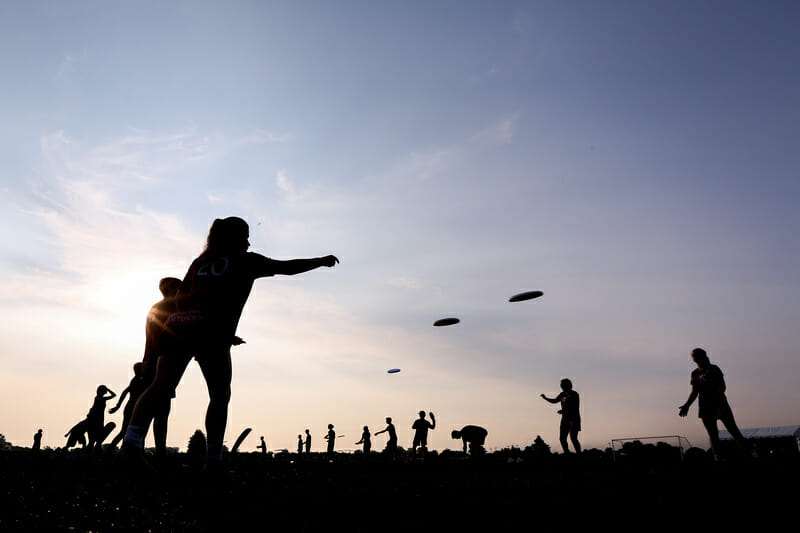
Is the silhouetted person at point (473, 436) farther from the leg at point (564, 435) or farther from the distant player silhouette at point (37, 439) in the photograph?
the distant player silhouette at point (37, 439)

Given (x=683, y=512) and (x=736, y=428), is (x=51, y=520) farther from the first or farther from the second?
(x=736, y=428)

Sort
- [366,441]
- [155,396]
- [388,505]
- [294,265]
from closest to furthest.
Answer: [388,505]
[155,396]
[294,265]
[366,441]

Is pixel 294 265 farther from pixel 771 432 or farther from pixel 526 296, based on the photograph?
pixel 771 432

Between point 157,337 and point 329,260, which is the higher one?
point 329,260

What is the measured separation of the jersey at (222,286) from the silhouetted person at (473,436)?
41.5ft

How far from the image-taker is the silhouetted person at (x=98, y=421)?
1468 centimetres

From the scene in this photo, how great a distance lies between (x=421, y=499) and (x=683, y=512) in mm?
1562

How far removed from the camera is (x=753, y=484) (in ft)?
12.8

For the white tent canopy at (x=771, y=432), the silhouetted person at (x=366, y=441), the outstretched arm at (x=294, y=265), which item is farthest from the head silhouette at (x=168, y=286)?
the white tent canopy at (x=771, y=432)

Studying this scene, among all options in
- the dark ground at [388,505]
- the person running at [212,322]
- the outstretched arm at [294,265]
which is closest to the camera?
the dark ground at [388,505]

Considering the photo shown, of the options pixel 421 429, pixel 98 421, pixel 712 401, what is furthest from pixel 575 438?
pixel 98 421

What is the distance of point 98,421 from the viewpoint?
1497 centimetres

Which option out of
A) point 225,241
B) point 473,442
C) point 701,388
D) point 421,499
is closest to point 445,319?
point 473,442

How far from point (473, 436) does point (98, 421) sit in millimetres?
10924
